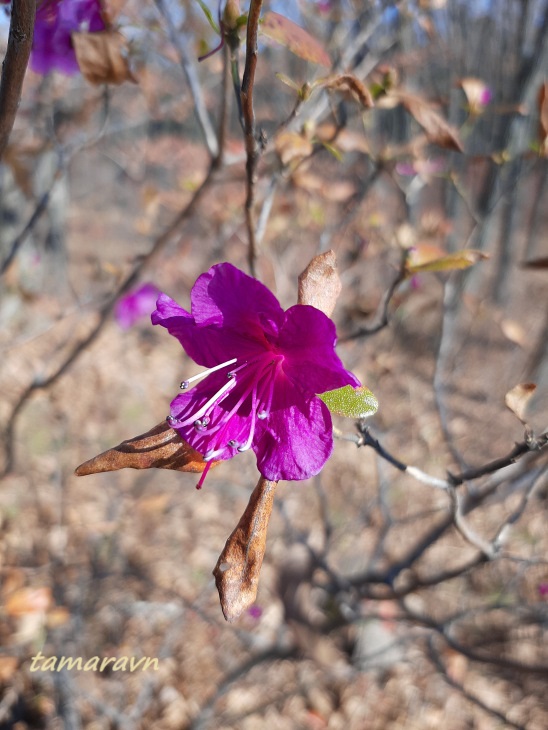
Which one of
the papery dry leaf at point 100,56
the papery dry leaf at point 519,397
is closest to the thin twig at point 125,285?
the papery dry leaf at point 100,56

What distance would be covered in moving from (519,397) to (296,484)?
2.49m

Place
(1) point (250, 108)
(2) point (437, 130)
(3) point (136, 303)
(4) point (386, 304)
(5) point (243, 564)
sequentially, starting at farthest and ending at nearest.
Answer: (3) point (136, 303), (4) point (386, 304), (2) point (437, 130), (1) point (250, 108), (5) point (243, 564)

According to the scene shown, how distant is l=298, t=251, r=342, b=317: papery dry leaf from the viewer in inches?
22.0

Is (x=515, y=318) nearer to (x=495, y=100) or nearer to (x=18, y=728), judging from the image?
(x=495, y=100)

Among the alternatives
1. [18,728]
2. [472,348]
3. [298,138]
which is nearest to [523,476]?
[298,138]

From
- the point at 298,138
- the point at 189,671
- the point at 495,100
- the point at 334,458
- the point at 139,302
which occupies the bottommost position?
the point at 189,671

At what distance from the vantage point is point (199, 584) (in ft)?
8.26

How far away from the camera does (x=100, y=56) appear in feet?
2.90

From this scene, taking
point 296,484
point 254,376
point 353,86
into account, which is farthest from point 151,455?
point 296,484

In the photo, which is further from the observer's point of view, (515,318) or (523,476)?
(515,318)

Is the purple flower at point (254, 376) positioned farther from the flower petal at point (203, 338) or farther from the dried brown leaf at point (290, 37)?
the dried brown leaf at point (290, 37)

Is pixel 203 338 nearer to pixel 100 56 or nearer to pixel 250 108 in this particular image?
pixel 250 108

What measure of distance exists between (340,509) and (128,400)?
5.36ft

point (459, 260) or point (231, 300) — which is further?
point (459, 260)
